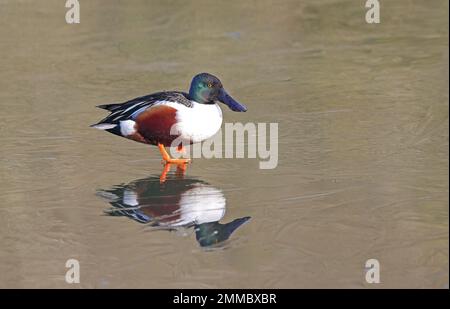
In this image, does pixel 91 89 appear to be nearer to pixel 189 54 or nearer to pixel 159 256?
pixel 189 54

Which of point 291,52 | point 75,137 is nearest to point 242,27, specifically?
point 291,52

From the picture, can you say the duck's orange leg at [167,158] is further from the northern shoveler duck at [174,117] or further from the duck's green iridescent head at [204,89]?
the duck's green iridescent head at [204,89]

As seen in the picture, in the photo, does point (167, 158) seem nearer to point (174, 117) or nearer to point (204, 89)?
point (174, 117)

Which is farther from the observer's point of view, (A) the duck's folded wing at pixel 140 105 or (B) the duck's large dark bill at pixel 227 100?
(B) the duck's large dark bill at pixel 227 100

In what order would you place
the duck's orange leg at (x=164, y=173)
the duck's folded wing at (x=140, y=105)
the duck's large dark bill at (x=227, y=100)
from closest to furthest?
the duck's orange leg at (x=164, y=173) < the duck's folded wing at (x=140, y=105) < the duck's large dark bill at (x=227, y=100)

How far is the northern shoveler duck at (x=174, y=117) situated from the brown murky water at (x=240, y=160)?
239 mm

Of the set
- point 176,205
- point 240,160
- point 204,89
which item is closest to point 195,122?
point 204,89

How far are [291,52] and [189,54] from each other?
1151 millimetres

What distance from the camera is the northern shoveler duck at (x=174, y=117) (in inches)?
269

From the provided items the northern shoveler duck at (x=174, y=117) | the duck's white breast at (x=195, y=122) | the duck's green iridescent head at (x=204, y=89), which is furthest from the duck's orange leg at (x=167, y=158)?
the duck's green iridescent head at (x=204, y=89)

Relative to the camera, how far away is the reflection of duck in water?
573 centimetres

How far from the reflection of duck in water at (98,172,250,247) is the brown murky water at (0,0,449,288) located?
2 centimetres

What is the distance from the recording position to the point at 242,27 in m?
11.1
